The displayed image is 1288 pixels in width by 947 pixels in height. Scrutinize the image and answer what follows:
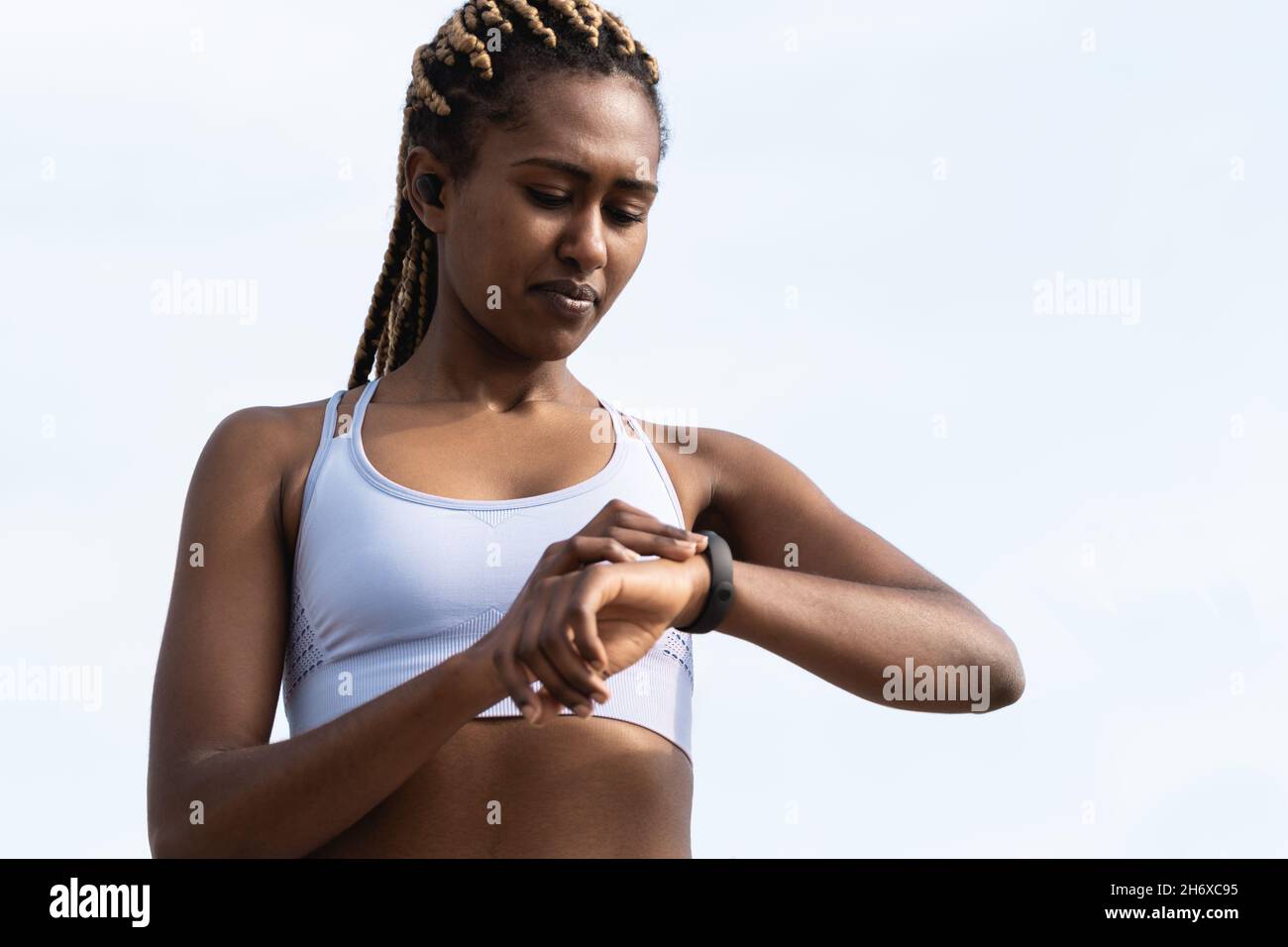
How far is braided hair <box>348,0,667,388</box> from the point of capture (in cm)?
441

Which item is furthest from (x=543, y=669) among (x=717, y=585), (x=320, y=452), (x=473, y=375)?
(x=473, y=375)

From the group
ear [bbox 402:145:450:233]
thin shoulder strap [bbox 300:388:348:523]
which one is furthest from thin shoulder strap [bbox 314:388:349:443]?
ear [bbox 402:145:450:233]

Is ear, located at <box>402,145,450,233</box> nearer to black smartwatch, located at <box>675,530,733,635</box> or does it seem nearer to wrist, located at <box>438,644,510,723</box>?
black smartwatch, located at <box>675,530,733,635</box>

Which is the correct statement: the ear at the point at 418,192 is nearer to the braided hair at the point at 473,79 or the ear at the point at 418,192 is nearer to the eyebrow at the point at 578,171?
the braided hair at the point at 473,79

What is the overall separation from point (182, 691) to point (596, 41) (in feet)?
5.55

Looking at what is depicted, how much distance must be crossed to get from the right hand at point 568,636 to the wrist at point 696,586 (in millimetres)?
20

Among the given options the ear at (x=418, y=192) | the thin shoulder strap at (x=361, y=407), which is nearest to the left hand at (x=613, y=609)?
the thin shoulder strap at (x=361, y=407)

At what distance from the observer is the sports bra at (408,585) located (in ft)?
13.1

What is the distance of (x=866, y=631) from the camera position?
4.06 m

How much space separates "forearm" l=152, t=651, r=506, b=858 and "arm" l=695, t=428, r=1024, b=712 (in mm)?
600

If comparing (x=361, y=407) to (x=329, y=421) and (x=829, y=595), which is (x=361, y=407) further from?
(x=829, y=595)

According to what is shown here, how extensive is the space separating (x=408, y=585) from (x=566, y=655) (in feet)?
2.37
